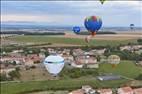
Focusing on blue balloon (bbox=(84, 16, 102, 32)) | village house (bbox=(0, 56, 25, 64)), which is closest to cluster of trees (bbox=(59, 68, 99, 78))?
village house (bbox=(0, 56, 25, 64))

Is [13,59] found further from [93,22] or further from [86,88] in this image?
[93,22]

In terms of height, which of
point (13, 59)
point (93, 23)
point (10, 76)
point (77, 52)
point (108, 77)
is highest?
point (93, 23)

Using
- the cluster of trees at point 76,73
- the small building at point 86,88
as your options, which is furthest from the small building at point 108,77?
the small building at point 86,88

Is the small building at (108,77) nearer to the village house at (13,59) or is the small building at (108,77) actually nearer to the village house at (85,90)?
the village house at (85,90)

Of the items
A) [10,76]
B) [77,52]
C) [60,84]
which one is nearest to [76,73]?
[60,84]

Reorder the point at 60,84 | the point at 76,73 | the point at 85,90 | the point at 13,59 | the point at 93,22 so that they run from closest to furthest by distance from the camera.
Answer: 1. the point at 93,22
2. the point at 85,90
3. the point at 60,84
4. the point at 76,73
5. the point at 13,59

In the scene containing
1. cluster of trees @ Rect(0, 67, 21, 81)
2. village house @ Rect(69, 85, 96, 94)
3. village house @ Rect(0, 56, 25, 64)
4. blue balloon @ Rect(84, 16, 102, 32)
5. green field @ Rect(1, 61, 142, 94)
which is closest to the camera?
blue balloon @ Rect(84, 16, 102, 32)

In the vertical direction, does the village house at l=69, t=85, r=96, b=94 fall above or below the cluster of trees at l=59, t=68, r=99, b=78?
below

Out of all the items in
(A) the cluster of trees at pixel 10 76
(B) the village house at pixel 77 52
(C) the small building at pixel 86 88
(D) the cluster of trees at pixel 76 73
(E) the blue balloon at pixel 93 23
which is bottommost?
(A) the cluster of trees at pixel 10 76

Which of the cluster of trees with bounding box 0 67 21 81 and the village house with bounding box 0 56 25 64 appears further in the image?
the village house with bounding box 0 56 25 64

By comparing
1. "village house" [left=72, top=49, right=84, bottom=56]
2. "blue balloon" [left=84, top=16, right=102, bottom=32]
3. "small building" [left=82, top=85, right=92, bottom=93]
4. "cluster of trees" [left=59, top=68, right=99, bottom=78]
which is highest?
"blue balloon" [left=84, top=16, right=102, bottom=32]

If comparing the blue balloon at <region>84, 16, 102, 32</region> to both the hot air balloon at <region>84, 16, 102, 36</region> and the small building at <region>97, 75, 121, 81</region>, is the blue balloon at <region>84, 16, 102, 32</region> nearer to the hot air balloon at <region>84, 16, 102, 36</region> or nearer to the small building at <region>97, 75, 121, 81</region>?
the hot air balloon at <region>84, 16, 102, 36</region>

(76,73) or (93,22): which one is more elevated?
(93,22)
